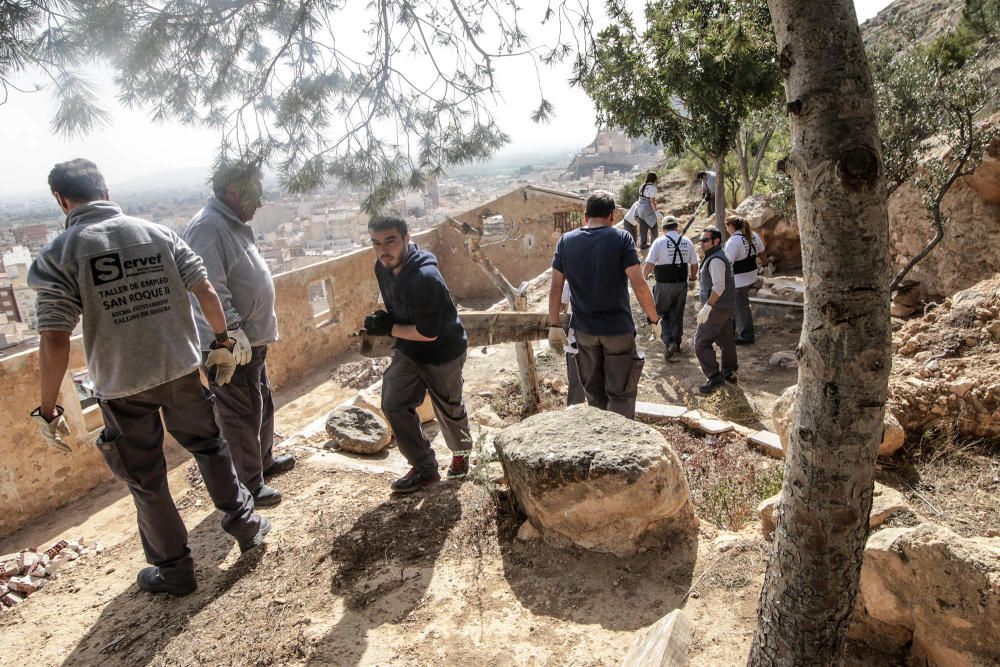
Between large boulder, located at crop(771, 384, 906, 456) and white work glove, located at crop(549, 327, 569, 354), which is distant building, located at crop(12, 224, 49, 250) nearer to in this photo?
white work glove, located at crop(549, 327, 569, 354)

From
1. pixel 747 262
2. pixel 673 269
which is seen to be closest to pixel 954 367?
pixel 747 262

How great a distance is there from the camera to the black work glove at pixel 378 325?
3.38 metres

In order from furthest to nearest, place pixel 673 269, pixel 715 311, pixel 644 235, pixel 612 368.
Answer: pixel 644 235 < pixel 673 269 < pixel 715 311 < pixel 612 368

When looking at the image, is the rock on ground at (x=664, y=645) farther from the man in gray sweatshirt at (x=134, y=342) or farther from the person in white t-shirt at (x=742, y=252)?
the person in white t-shirt at (x=742, y=252)

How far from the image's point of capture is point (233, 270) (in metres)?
3.52

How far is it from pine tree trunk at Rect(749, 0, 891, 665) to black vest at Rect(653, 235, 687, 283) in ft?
16.3

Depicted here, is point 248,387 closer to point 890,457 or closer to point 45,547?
Result: point 45,547

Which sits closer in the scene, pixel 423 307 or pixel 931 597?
pixel 931 597

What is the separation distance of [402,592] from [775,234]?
9597 millimetres

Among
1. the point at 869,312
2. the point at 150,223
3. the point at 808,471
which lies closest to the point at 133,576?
the point at 150,223

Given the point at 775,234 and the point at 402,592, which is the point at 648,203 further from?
the point at 402,592

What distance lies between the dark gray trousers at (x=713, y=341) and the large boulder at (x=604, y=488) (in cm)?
323

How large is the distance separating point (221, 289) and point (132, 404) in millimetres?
955

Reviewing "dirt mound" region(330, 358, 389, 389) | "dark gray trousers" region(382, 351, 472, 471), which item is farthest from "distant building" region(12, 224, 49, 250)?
"dark gray trousers" region(382, 351, 472, 471)
